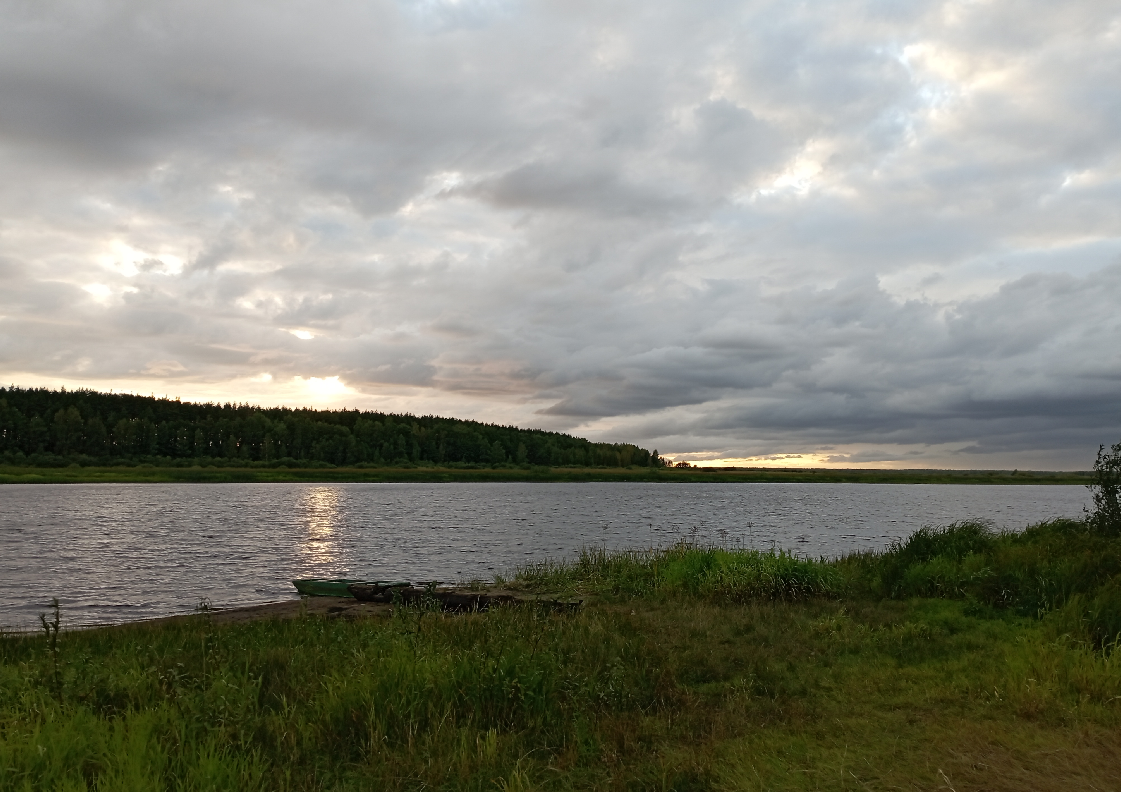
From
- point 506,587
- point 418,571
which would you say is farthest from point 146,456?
point 506,587

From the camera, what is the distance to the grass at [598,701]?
7531 millimetres

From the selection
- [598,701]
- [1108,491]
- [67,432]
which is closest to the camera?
[598,701]

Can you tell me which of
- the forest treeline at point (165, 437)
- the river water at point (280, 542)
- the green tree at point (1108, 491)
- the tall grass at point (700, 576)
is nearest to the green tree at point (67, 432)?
the forest treeline at point (165, 437)

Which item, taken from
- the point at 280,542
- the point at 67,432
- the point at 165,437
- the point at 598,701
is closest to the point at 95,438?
the point at 67,432

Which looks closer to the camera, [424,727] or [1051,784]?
[1051,784]

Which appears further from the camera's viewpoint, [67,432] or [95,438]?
[95,438]

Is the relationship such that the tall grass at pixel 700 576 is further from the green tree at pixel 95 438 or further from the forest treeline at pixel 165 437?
the green tree at pixel 95 438

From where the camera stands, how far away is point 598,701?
10227 millimetres

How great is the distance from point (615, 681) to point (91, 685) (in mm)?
7483

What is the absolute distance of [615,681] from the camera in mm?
10609

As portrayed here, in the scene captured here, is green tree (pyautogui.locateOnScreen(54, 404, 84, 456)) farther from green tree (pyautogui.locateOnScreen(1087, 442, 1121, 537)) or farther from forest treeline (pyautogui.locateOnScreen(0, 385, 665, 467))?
green tree (pyautogui.locateOnScreen(1087, 442, 1121, 537))

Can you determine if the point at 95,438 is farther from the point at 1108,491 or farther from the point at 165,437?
the point at 1108,491

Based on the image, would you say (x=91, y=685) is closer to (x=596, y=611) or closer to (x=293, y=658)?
(x=293, y=658)

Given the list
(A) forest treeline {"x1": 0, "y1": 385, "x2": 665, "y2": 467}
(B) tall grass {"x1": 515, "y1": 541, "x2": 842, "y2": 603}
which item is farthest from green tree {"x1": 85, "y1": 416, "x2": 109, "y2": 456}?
(B) tall grass {"x1": 515, "y1": 541, "x2": 842, "y2": 603}
